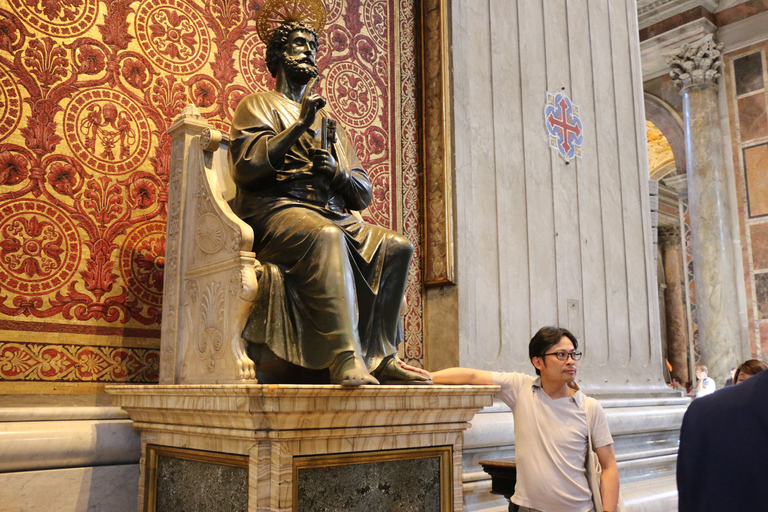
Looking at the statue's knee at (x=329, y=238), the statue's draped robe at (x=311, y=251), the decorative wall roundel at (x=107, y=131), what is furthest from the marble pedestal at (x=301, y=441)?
the decorative wall roundel at (x=107, y=131)

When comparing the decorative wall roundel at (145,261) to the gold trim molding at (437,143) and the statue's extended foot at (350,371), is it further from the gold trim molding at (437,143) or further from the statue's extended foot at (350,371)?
the gold trim molding at (437,143)

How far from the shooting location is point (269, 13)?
3.22 m

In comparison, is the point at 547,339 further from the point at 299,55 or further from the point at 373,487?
the point at 299,55

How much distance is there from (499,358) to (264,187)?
7.55 feet

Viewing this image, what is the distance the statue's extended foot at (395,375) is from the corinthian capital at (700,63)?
1159 cm

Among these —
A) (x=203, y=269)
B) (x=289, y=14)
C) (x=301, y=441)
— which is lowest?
(x=301, y=441)

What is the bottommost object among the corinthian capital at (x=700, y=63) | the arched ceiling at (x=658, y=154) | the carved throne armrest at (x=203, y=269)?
the carved throne armrest at (x=203, y=269)

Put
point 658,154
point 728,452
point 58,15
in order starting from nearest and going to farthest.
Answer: point 728,452
point 58,15
point 658,154

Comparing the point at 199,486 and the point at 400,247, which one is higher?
the point at 400,247

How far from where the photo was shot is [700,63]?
12492 millimetres

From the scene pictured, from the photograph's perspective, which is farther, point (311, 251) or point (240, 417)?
point (311, 251)

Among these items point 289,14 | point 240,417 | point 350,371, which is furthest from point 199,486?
point 289,14

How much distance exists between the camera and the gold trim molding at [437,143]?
4.49 metres

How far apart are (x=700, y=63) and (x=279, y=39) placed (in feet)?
37.3
